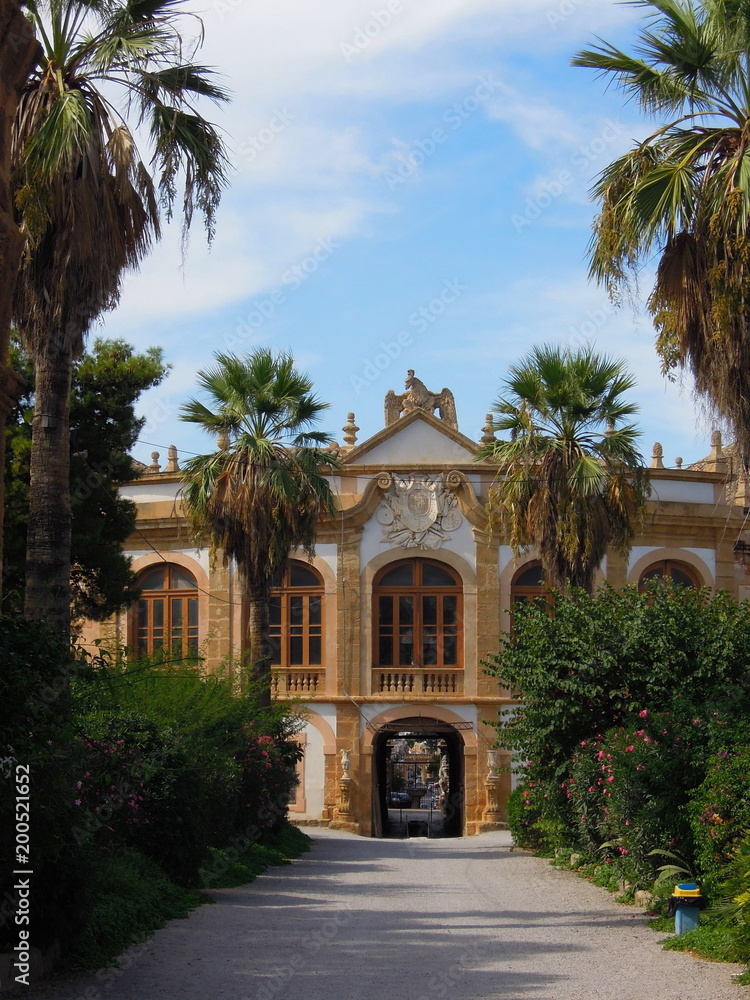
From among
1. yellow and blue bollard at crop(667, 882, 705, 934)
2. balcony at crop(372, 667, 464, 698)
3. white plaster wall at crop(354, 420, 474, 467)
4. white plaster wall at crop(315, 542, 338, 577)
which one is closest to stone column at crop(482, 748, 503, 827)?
balcony at crop(372, 667, 464, 698)

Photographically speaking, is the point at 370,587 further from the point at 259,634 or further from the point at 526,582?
the point at 259,634

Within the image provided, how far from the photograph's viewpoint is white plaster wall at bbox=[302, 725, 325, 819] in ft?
97.3

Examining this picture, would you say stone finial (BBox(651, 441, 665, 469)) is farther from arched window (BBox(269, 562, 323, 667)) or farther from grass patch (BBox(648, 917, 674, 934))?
grass patch (BBox(648, 917, 674, 934))

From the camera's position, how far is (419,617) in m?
30.4

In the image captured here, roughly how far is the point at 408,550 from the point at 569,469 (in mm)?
9865

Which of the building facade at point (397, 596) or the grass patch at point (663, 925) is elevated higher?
the building facade at point (397, 596)

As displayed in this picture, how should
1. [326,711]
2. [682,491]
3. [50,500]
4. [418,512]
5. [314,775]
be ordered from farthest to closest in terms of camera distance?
1. [682,491]
2. [418,512]
3. [326,711]
4. [314,775]
5. [50,500]

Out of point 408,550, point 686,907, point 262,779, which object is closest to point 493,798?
point 408,550

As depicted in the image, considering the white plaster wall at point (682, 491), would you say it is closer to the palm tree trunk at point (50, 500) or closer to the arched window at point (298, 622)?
the arched window at point (298, 622)

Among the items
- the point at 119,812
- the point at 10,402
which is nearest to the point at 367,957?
the point at 119,812

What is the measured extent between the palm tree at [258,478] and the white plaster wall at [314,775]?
24.1ft

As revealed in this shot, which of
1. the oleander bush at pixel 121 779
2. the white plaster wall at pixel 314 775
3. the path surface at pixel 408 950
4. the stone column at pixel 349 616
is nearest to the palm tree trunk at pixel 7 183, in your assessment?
the oleander bush at pixel 121 779

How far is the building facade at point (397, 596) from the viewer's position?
29750 millimetres

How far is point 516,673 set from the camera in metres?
16.5
